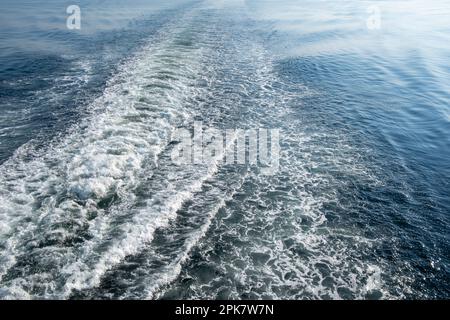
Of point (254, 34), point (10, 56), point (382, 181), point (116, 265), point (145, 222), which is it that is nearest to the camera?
point (116, 265)

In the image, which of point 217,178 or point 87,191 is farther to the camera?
point 217,178

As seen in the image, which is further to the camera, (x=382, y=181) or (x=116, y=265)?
(x=382, y=181)

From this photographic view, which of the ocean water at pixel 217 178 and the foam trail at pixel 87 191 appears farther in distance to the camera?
the ocean water at pixel 217 178

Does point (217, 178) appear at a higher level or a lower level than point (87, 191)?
lower

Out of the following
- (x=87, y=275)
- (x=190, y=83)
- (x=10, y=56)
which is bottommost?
(x=87, y=275)

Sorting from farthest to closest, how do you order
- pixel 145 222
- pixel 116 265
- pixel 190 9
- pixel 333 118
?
pixel 190 9, pixel 333 118, pixel 145 222, pixel 116 265

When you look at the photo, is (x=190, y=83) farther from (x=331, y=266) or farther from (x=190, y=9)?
(x=190, y=9)

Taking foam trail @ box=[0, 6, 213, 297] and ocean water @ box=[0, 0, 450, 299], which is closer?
foam trail @ box=[0, 6, 213, 297]
